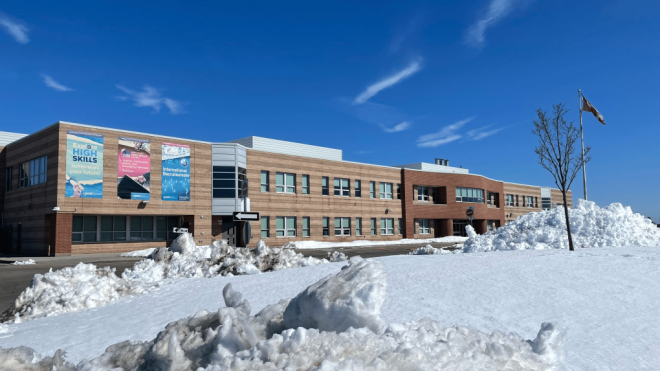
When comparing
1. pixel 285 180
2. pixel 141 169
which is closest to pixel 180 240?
pixel 141 169

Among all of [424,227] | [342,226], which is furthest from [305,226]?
[424,227]

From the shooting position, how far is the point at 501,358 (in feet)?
10.5

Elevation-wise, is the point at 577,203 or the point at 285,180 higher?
the point at 285,180

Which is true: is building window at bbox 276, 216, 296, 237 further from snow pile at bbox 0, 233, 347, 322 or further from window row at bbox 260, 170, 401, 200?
snow pile at bbox 0, 233, 347, 322

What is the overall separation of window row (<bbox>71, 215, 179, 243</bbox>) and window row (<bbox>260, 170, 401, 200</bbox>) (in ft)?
28.1

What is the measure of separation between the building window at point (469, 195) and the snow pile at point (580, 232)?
36.4 m

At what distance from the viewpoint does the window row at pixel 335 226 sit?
38531mm

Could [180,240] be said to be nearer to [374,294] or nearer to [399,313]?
[399,313]

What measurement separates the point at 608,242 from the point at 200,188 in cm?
2726

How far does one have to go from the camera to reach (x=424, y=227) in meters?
52.0

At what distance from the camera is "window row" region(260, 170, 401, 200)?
39.0 meters

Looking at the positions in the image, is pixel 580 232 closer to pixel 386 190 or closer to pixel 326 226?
pixel 326 226

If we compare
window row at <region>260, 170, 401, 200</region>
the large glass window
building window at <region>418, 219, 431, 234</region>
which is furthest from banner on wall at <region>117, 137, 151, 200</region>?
building window at <region>418, 219, 431, 234</region>

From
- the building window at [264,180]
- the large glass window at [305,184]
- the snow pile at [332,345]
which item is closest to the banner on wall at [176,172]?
the building window at [264,180]
